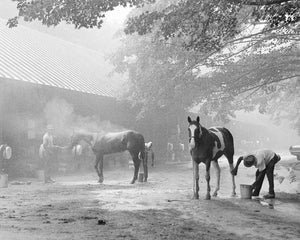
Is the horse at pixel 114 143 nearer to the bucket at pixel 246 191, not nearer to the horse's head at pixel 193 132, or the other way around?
the horse's head at pixel 193 132

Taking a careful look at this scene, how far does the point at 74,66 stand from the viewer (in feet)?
82.1

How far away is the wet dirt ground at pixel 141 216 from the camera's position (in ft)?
20.3

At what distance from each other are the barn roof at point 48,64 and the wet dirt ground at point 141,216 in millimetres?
7776

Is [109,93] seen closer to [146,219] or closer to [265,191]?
[265,191]

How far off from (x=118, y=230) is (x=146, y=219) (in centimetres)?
107

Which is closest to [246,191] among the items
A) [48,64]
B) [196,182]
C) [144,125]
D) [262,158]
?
[262,158]

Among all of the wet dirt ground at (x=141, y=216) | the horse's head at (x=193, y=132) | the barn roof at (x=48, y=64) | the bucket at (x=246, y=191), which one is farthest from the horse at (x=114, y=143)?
the bucket at (x=246, y=191)

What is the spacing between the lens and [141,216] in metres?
7.64

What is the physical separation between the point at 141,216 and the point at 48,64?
1597 cm

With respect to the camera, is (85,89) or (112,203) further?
(85,89)

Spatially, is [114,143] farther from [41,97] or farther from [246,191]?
[246,191]

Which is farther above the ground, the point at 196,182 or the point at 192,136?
the point at 192,136

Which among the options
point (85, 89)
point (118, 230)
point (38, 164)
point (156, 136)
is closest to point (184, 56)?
point (85, 89)

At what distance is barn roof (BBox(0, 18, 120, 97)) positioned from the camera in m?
18.1
